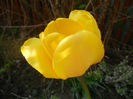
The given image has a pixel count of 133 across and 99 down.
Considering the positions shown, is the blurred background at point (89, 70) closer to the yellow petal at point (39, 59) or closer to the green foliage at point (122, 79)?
the green foliage at point (122, 79)

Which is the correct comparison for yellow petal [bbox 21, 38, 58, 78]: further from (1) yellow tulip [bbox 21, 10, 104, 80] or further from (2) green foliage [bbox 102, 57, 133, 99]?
(2) green foliage [bbox 102, 57, 133, 99]

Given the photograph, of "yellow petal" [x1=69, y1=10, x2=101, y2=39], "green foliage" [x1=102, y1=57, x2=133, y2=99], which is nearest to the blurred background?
"green foliage" [x1=102, y1=57, x2=133, y2=99]

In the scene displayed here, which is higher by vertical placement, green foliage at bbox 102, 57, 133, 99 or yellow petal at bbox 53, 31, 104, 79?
yellow petal at bbox 53, 31, 104, 79

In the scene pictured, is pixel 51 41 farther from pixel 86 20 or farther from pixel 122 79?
pixel 122 79

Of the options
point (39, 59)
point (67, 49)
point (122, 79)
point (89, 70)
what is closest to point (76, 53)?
point (67, 49)

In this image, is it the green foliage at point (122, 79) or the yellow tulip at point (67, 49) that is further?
the green foliage at point (122, 79)

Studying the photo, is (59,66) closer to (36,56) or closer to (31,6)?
(36,56)

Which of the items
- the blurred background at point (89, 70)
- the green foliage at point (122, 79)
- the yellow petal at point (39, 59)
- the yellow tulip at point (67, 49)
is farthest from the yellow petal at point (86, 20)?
the green foliage at point (122, 79)
